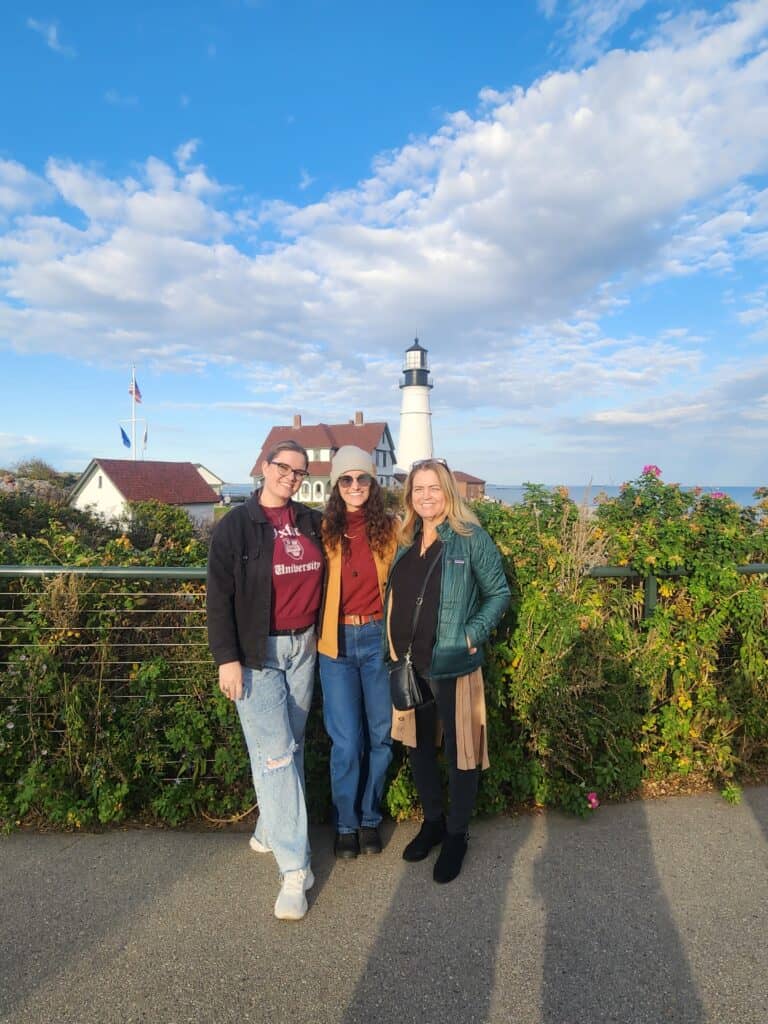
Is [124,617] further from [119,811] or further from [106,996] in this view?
[106,996]

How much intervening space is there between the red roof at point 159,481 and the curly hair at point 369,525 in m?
42.0

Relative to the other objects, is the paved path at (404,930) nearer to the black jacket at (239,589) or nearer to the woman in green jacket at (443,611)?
the woman in green jacket at (443,611)

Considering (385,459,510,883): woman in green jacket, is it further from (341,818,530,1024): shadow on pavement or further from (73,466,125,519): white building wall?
(73,466,125,519): white building wall

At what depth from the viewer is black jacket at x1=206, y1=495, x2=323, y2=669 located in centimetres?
280

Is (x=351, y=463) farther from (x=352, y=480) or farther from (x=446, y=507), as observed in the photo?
(x=446, y=507)

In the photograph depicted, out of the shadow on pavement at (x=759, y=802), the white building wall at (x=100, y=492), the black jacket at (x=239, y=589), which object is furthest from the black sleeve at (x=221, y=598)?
the white building wall at (x=100, y=492)

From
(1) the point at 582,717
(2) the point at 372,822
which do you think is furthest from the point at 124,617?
(1) the point at 582,717

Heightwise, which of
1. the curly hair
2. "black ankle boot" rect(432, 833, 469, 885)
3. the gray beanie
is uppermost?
the gray beanie

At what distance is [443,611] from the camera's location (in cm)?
296

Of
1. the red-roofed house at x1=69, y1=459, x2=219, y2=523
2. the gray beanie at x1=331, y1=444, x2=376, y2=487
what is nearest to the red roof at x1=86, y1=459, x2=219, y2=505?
the red-roofed house at x1=69, y1=459, x2=219, y2=523

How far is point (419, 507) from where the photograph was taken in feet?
10.2

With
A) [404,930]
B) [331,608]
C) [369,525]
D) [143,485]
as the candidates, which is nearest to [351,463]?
[369,525]

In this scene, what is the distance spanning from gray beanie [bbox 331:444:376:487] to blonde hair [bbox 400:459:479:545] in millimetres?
213

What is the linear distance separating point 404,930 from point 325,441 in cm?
5913
